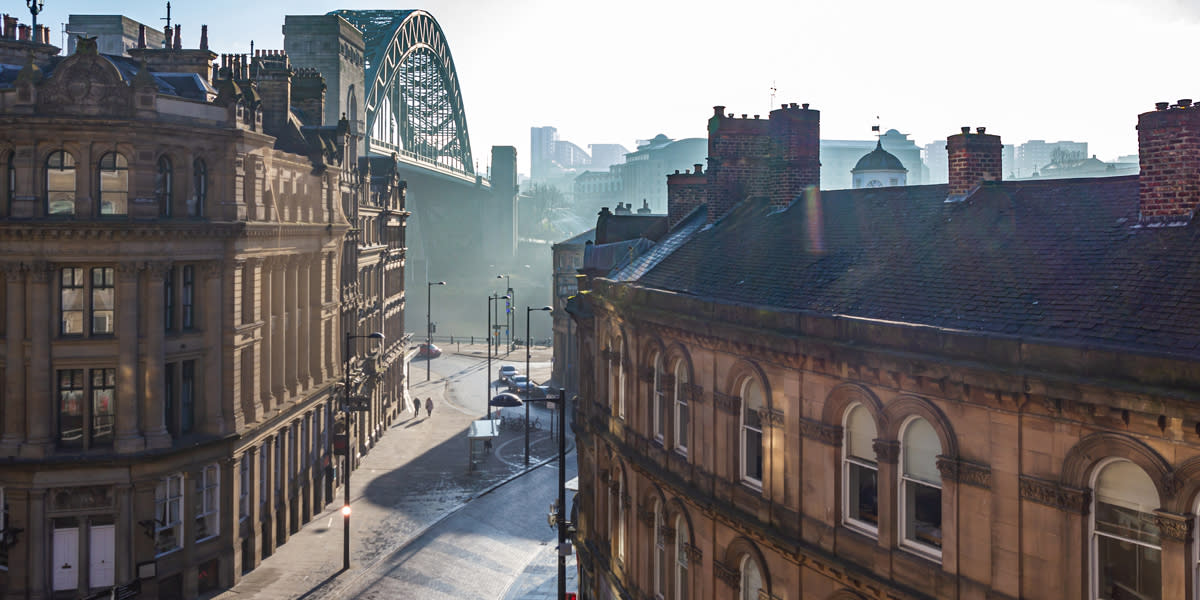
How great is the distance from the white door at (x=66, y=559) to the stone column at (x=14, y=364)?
307 centimetres

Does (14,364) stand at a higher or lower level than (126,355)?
lower

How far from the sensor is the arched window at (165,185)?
31203 millimetres

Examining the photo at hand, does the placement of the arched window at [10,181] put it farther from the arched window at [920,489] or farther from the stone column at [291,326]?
the arched window at [920,489]

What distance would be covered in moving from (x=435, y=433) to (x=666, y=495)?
42.1m

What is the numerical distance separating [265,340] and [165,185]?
7975 millimetres

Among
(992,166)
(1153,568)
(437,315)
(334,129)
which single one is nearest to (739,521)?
(1153,568)

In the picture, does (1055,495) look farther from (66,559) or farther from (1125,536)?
(66,559)

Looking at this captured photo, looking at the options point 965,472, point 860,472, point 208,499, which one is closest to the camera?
point 965,472

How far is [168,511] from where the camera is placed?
31344mm

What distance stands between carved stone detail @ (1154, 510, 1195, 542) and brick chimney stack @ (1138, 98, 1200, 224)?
5831 millimetres

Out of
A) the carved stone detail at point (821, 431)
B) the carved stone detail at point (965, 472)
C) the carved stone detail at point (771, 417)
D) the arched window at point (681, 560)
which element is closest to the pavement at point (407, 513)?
the arched window at point (681, 560)

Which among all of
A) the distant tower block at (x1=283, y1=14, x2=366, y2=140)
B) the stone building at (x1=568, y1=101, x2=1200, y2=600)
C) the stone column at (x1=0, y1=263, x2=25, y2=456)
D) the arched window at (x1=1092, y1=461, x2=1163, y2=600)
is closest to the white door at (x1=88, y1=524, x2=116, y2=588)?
the stone column at (x1=0, y1=263, x2=25, y2=456)

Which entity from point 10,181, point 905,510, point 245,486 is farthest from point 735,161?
point 10,181

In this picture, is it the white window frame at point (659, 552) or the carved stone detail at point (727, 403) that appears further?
the white window frame at point (659, 552)
